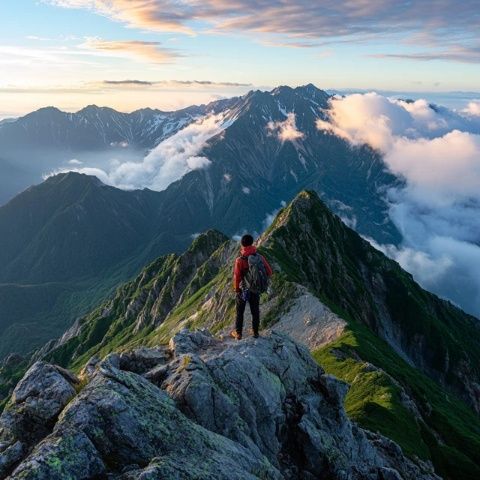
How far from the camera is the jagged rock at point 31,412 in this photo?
25.6 metres

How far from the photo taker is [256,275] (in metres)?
38.5

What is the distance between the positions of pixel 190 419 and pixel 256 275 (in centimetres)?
1276

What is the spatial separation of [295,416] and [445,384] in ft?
598

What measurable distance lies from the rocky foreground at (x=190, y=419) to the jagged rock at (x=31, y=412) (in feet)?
0.20

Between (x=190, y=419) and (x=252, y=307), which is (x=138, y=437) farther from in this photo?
(x=252, y=307)

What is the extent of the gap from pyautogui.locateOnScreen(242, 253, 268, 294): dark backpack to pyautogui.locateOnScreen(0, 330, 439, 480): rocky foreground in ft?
16.2

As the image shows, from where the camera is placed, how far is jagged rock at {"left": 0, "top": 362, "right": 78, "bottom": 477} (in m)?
25.6

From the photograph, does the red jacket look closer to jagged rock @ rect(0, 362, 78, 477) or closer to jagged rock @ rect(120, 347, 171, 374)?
jagged rock @ rect(120, 347, 171, 374)

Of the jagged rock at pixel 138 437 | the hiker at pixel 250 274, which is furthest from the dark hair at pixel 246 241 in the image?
the jagged rock at pixel 138 437

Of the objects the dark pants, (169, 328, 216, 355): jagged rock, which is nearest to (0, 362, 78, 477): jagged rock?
(169, 328, 216, 355): jagged rock

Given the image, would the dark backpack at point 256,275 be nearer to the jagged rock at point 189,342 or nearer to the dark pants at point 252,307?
the dark pants at point 252,307

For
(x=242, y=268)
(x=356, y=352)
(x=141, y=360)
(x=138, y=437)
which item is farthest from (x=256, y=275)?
(x=356, y=352)

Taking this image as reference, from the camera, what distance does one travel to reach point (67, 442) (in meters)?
23.3

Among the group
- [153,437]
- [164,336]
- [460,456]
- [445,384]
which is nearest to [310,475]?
[153,437]
